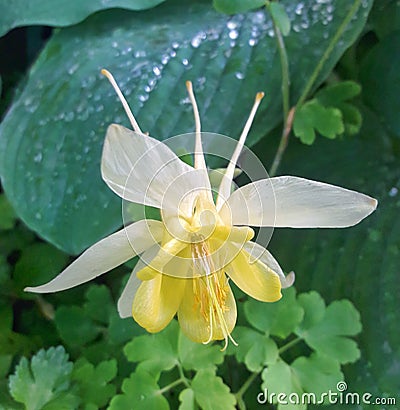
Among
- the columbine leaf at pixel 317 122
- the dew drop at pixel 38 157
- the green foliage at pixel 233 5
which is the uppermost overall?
the green foliage at pixel 233 5

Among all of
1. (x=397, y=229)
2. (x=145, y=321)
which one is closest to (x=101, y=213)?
(x=145, y=321)

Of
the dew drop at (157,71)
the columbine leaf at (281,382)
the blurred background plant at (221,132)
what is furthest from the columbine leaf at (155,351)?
the dew drop at (157,71)

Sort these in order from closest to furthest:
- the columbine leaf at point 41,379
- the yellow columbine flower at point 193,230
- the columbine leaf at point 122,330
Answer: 1. the yellow columbine flower at point 193,230
2. the columbine leaf at point 41,379
3. the columbine leaf at point 122,330

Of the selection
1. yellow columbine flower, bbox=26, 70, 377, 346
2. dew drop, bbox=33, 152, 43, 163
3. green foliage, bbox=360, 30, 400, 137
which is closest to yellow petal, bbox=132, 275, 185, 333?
yellow columbine flower, bbox=26, 70, 377, 346

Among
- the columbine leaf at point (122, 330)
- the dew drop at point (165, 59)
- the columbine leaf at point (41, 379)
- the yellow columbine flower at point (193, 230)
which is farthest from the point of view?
the dew drop at point (165, 59)

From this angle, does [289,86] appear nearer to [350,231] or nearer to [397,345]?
[350,231]

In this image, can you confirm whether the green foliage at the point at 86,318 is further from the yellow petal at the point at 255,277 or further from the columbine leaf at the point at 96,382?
the yellow petal at the point at 255,277
